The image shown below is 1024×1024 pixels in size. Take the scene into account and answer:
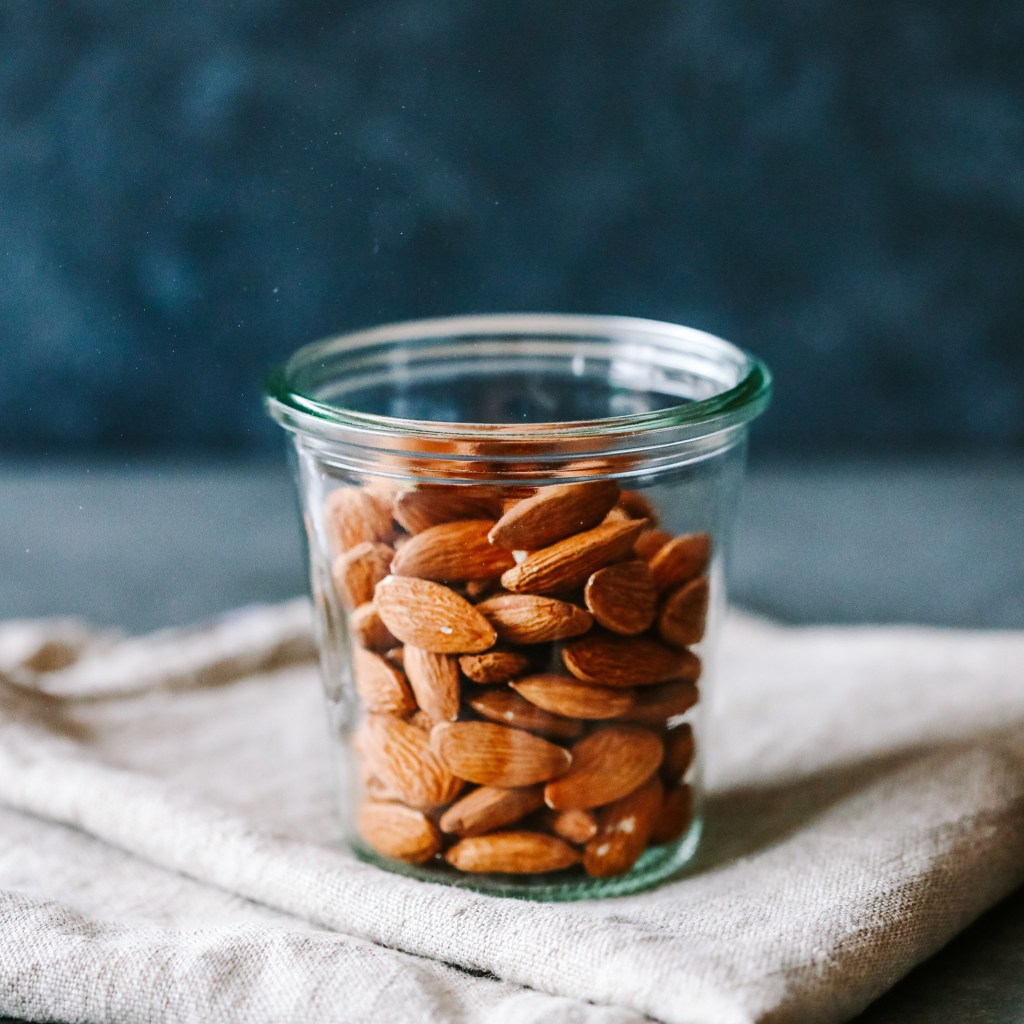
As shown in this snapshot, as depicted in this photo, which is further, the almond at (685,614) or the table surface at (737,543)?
the table surface at (737,543)

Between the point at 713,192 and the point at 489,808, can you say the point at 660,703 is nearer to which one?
the point at 489,808

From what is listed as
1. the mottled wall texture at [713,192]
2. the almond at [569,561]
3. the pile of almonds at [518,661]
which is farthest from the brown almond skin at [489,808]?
the mottled wall texture at [713,192]

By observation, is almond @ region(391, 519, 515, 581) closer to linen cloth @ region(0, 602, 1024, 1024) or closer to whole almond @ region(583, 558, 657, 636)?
whole almond @ region(583, 558, 657, 636)

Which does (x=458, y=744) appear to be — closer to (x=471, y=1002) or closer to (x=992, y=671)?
(x=471, y=1002)

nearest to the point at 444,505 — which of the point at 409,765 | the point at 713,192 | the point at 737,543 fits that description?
the point at 409,765

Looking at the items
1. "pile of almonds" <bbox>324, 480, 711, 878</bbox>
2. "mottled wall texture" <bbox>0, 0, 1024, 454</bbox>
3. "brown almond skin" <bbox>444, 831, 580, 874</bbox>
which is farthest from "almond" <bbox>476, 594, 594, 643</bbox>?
"mottled wall texture" <bbox>0, 0, 1024, 454</bbox>

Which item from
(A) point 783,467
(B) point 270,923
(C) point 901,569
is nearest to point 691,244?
(A) point 783,467

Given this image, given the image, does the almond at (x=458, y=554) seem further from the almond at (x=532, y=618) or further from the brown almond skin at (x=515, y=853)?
the brown almond skin at (x=515, y=853)

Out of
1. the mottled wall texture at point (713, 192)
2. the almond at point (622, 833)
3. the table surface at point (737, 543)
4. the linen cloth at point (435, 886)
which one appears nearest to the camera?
the linen cloth at point (435, 886)
